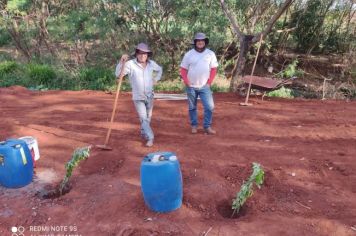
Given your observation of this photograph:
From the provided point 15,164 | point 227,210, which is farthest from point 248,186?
point 15,164

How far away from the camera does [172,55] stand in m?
13.2

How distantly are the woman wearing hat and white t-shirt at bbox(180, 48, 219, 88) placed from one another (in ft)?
1.61

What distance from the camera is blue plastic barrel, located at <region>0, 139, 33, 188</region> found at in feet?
16.1

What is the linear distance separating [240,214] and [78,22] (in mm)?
10244

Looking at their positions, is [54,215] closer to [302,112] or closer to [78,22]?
[302,112]

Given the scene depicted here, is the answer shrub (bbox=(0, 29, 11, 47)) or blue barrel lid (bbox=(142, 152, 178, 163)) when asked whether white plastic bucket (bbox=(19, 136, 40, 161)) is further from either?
shrub (bbox=(0, 29, 11, 47))

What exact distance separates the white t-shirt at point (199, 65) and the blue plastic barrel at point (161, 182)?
2.20 m

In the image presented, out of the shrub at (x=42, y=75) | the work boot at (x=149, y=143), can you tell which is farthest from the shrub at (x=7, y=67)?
the work boot at (x=149, y=143)

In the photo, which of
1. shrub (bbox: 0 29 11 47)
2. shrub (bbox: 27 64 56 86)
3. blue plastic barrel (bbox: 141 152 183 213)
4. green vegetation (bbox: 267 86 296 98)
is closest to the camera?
blue plastic barrel (bbox: 141 152 183 213)

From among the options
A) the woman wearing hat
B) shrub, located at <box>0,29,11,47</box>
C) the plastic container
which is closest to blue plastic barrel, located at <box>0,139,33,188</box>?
the plastic container

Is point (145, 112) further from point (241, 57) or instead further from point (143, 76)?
point (241, 57)

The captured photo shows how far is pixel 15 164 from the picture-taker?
4941mm

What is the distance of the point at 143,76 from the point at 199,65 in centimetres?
87

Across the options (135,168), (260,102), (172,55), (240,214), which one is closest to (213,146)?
(135,168)
